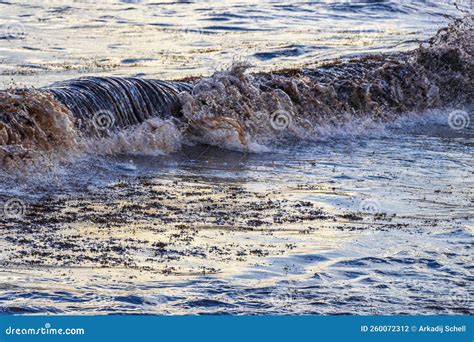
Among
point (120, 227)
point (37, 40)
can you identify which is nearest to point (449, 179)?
point (120, 227)

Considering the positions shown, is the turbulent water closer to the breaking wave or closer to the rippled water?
the breaking wave

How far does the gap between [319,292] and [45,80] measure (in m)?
12.1

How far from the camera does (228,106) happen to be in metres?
15.6

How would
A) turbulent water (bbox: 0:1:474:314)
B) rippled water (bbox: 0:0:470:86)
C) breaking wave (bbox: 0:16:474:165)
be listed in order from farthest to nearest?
rippled water (bbox: 0:0:470:86), breaking wave (bbox: 0:16:474:165), turbulent water (bbox: 0:1:474:314)

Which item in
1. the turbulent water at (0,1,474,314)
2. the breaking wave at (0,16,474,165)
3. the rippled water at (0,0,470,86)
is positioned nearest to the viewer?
the turbulent water at (0,1,474,314)

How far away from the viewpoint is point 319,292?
24.1 feet

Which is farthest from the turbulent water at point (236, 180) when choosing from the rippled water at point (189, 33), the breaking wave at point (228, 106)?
the rippled water at point (189, 33)

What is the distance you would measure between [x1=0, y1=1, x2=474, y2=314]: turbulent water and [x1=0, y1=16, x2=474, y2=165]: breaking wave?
0.04 m

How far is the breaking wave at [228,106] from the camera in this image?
12977mm

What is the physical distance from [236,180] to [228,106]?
13.3 ft

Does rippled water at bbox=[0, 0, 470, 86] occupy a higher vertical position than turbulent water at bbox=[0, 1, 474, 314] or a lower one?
higher

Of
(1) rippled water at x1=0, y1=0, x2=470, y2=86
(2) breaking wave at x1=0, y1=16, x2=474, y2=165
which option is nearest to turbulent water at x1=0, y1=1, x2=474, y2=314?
(2) breaking wave at x1=0, y1=16, x2=474, y2=165

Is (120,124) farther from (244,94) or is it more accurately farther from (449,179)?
(449,179)

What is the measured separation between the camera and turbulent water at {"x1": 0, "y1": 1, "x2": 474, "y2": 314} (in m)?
7.39
